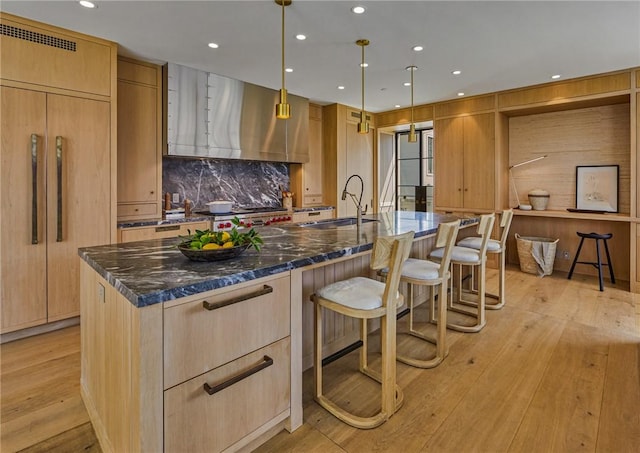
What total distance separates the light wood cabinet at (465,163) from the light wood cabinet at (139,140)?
4.32 meters

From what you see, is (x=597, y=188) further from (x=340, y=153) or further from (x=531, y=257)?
(x=340, y=153)

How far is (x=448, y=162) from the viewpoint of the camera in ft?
19.0

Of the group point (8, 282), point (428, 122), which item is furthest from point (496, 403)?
point (428, 122)

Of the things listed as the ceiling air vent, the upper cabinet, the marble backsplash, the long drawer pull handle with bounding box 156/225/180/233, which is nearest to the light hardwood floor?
the long drawer pull handle with bounding box 156/225/180/233

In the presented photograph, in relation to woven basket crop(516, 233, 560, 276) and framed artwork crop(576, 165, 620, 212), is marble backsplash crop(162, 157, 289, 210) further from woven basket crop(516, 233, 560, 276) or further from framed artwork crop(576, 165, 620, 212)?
framed artwork crop(576, 165, 620, 212)

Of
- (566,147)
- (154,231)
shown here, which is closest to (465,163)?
(566,147)

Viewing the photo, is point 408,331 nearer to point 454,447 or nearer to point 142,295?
point 454,447

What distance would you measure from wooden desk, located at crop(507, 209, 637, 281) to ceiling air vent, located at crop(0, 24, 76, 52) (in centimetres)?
561

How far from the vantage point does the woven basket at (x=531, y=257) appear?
16.1 ft

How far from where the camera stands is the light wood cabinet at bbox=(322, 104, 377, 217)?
5.89 metres

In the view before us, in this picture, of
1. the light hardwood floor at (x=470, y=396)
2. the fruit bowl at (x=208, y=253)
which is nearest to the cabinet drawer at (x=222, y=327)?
the fruit bowl at (x=208, y=253)

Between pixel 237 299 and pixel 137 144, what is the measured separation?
3.08 meters

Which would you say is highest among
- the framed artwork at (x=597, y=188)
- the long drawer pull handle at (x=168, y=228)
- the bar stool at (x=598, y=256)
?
the framed artwork at (x=597, y=188)

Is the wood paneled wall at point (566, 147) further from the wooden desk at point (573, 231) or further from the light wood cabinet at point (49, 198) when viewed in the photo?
the light wood cabinet at point (49, 198)
